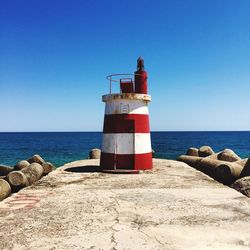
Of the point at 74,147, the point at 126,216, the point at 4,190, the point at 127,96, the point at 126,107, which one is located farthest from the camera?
the point at 74,147

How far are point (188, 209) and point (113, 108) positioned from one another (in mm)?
5006

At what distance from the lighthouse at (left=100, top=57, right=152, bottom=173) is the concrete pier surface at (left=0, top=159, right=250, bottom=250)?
1.86m

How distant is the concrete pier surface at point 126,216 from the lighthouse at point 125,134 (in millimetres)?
1859

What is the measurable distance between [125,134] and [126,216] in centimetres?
482

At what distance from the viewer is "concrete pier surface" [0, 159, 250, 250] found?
3879 millimetres

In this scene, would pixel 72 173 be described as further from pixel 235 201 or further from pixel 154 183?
pixel 235 201

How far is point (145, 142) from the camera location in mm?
9867

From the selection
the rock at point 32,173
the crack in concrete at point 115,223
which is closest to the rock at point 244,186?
the crack in concrete at point 115,223

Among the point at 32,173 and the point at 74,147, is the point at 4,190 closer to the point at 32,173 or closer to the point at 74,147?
the point at 32,173

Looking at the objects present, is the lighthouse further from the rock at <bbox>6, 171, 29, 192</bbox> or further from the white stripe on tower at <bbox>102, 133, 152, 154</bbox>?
the rock at <bbox>6, 171, 29, 192</bbox>

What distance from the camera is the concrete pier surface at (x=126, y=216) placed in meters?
3.88

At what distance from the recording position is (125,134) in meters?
9.59

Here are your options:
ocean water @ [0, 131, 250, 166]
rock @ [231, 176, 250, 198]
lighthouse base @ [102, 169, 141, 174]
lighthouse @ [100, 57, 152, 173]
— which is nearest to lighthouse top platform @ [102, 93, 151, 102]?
lighthouse @ [100, 57, 152, 173]

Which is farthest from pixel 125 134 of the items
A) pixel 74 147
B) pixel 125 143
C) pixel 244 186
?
pixel 74 147
